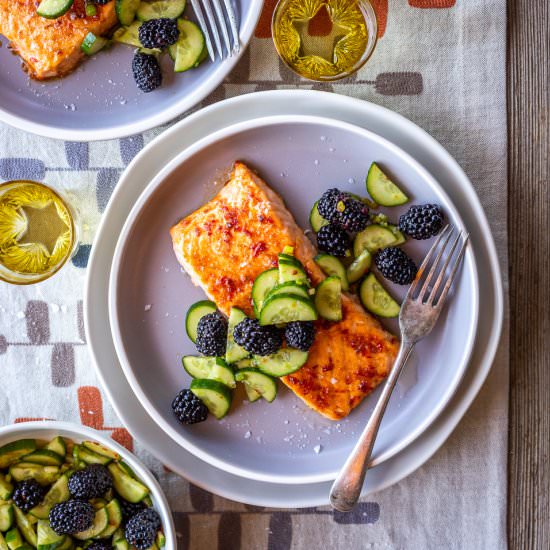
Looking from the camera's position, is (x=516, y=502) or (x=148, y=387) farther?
(x=516, y=502)

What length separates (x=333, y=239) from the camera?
2.36 m

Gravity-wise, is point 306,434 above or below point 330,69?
below

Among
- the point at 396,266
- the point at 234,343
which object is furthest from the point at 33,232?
the point at 396,266

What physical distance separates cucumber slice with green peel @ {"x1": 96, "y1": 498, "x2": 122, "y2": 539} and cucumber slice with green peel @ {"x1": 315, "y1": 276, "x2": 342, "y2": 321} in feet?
3.55

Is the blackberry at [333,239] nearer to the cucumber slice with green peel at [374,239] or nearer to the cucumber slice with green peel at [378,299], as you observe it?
the cucumber slice with green peel at [374,239]

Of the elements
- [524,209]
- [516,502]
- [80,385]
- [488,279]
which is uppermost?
[524,209]

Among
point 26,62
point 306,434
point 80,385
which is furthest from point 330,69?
point 80,385

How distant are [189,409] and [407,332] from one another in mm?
872

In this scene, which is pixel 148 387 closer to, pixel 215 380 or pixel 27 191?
pixel 215 380

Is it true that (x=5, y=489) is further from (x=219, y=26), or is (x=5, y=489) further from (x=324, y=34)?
(x=324, y=34)

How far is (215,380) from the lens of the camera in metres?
2.41

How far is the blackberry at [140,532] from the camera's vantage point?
2354 millimetres

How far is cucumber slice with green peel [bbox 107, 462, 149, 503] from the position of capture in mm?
2418

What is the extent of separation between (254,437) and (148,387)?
461mm
